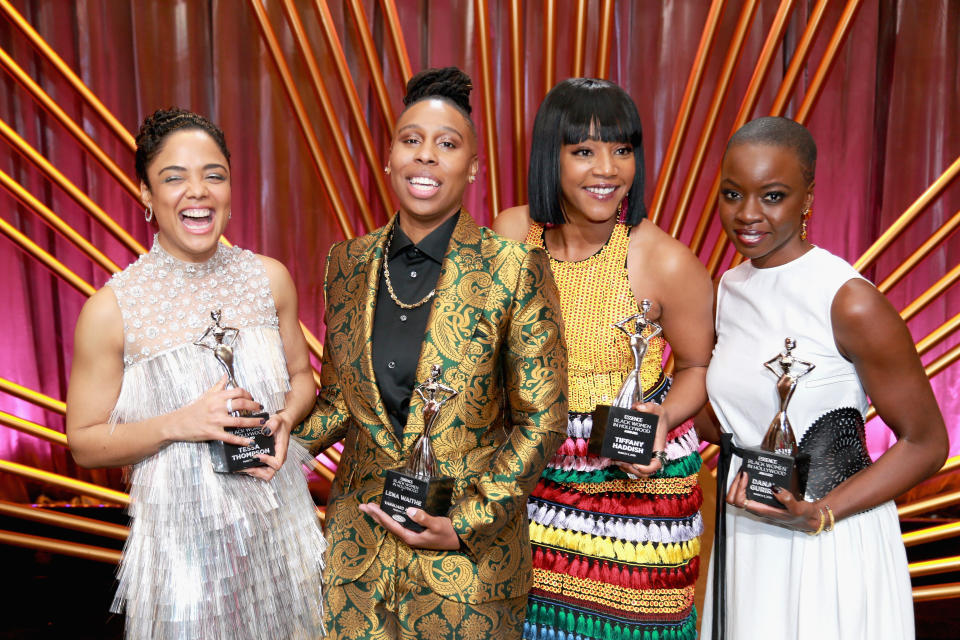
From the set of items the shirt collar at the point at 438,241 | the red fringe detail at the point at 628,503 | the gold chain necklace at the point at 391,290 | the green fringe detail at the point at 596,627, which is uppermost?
the shirt collar at the point at 438,241

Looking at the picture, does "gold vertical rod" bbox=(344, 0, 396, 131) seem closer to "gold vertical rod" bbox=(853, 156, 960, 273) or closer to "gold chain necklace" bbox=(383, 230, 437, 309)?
"gold chain necklace" bbox=(383, 230, 437, 309)

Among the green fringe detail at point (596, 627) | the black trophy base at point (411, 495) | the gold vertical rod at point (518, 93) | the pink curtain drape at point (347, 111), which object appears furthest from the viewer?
the pink curtain drape at point (347, 111)

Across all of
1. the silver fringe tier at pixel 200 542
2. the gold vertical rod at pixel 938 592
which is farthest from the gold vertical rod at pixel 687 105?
the silver fringe tier at pixel 200 542

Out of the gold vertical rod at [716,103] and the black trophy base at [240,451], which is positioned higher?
the gold vertical rod at [716,103]

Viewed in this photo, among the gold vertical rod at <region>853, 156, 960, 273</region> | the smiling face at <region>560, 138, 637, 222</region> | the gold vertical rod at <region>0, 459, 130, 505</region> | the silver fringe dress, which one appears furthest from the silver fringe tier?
the gold vertical rod at <region>853, 156, 960, 273</region>

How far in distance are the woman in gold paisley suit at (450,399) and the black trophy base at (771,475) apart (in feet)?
1.06

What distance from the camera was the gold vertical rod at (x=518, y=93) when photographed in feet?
8.93

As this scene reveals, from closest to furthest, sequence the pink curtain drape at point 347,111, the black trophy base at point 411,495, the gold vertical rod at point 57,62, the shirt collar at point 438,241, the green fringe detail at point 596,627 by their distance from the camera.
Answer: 1. the black trophy base at point 411,495
2. the shirt collar at point 438,241
3. the green fringe detail at point 596,627
4. the gold vertical rod at point 57,62
5. the pink curtain drape at point 347,111

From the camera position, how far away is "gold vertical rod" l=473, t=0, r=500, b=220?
274 cm

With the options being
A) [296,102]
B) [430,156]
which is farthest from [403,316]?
[296,102]

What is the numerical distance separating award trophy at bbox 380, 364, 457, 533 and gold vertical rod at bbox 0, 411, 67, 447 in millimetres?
1616

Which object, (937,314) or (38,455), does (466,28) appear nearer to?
(937,314)

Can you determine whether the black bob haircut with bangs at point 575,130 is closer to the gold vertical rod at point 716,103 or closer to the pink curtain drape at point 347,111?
the gold vertical rod at point 716,103

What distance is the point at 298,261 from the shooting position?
148 inches
